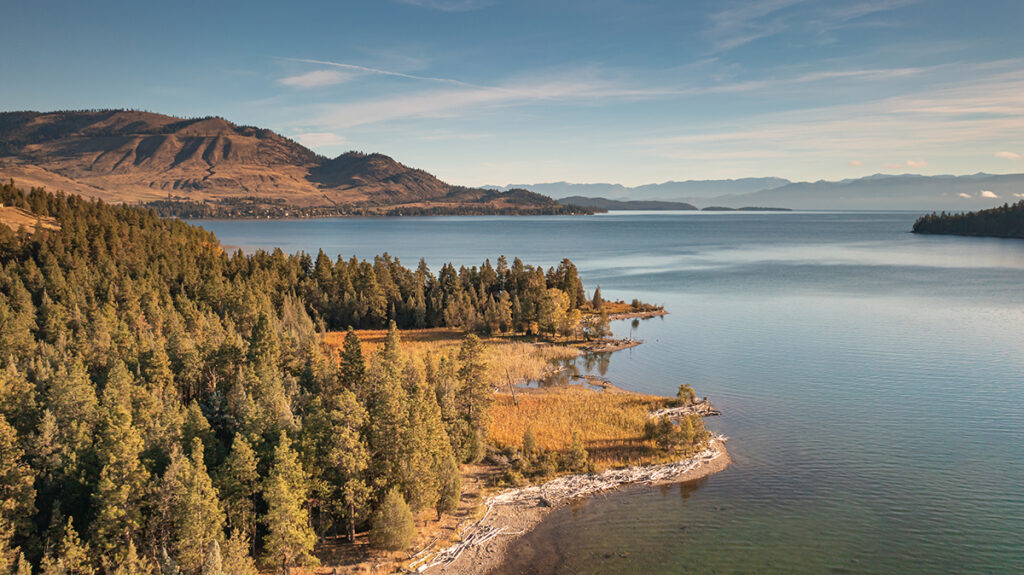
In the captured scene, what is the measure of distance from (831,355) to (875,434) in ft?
90.0

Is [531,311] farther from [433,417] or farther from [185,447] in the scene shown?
[185,447]

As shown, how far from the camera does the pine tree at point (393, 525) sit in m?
32.3

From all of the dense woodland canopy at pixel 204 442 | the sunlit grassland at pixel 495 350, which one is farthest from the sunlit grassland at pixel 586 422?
the sunlit grassland at pixel 495 350

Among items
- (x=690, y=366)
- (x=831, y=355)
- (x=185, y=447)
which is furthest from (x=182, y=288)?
(x=831, y=355)

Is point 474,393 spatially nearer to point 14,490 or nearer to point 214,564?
point 214,564

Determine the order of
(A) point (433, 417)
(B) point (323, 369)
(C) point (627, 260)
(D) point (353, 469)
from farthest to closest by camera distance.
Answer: (C) point (627, 260) < (B) point (323, 369) < (A) point (433, 417) < (D) point (353, 469)

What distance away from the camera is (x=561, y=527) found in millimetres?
36219

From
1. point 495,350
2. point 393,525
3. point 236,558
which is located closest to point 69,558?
point 236,558

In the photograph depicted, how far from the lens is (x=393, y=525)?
32312 millimetres

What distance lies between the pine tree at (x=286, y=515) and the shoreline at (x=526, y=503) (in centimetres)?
624

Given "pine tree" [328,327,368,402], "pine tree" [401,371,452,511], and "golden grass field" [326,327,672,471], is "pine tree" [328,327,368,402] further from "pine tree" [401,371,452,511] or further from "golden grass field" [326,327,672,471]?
"pine tree" [401,371,452,511]

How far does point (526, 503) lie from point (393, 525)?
34.7 ft

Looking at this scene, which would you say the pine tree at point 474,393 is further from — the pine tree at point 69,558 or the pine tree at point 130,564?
the pine tree at point 69,558

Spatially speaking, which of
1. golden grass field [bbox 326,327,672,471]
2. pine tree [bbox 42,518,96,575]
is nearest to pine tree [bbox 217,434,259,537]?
pine tree [bbox 42,518,96,575]
